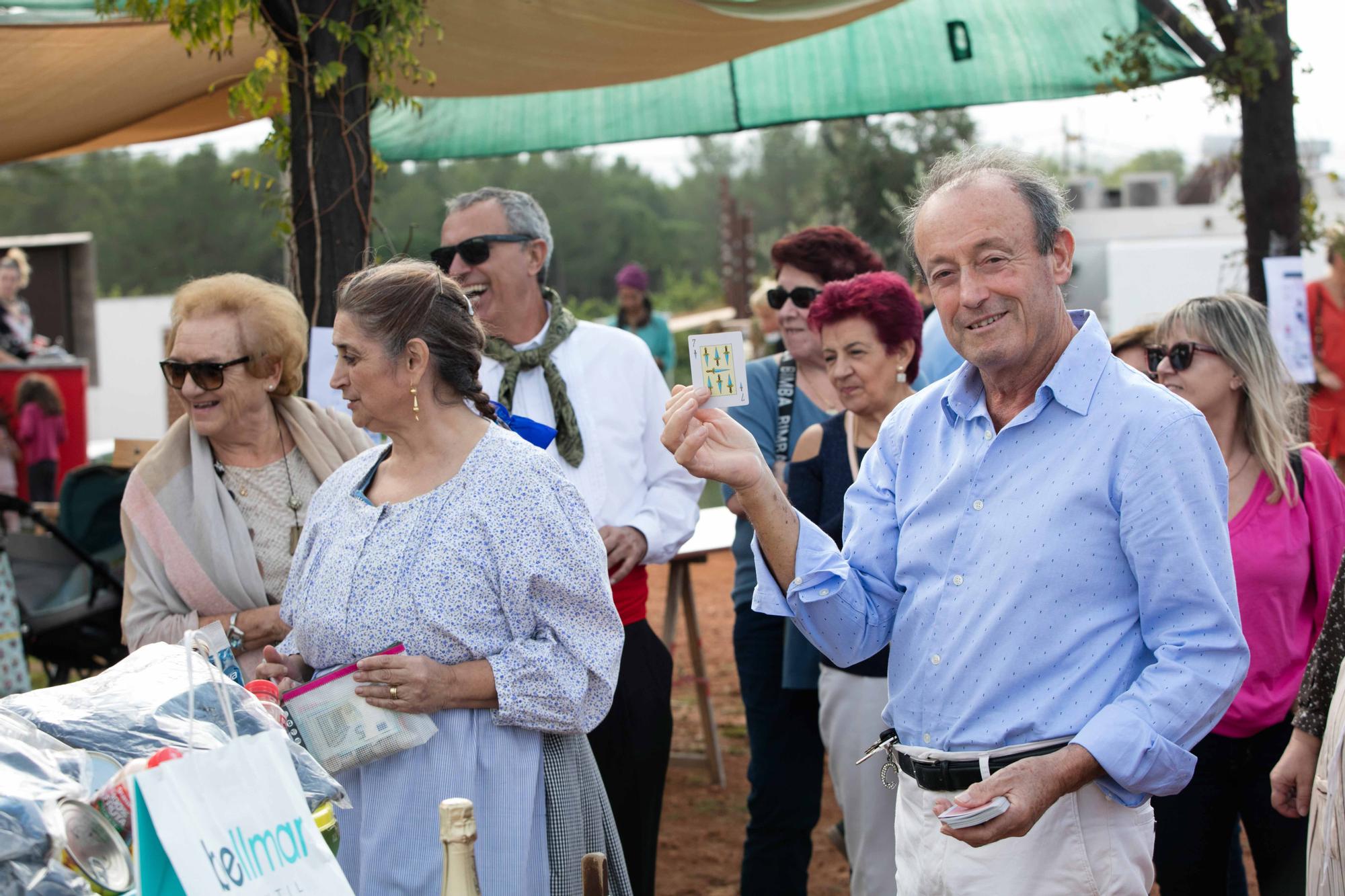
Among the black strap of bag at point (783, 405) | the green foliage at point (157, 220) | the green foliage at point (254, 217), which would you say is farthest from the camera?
the green foliage at point (157, 220)

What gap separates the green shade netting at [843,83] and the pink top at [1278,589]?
3.70m

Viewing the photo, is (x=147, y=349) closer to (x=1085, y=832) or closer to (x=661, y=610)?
(x=661, y=610)

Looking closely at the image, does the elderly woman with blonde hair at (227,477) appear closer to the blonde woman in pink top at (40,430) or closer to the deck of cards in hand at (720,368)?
the deck of cards in hand at (720,368)

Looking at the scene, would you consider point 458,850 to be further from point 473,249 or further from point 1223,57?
point 1223,57

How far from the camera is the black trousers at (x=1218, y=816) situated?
3055 mm

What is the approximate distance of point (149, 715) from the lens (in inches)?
58.2

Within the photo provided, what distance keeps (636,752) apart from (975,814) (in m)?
1.58

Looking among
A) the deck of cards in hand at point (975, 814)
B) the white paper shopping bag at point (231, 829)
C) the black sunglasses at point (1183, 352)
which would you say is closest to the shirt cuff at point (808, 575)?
the deck of cards in hand at point (975, 814)

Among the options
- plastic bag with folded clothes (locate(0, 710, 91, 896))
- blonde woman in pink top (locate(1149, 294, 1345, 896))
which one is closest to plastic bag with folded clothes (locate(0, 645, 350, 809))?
plastic bag with folded clothes (locate(0, 710, 91, 896))

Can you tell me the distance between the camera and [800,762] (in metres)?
3.85

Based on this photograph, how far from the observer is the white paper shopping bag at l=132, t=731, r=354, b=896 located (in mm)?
1215

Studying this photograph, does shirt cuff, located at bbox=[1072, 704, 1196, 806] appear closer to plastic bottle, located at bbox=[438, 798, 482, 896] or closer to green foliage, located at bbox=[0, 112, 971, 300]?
plastic bottle, located at bbox=[438, 798, 482, 896]

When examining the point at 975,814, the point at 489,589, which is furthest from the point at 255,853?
the point at 489,589

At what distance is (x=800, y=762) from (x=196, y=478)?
1978 millimetres
